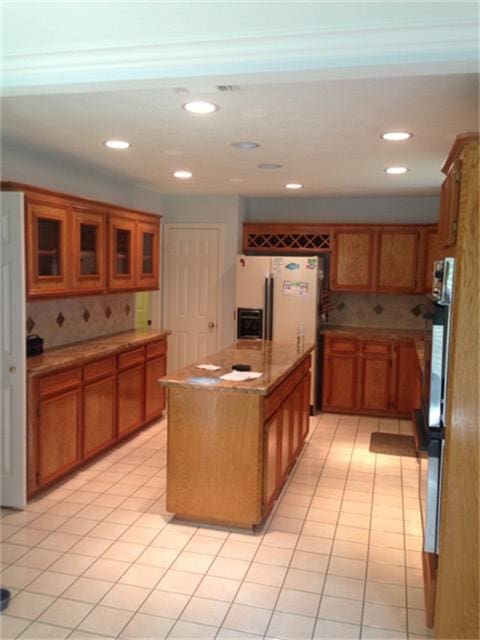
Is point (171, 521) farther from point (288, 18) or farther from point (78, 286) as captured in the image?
point (288, 18)

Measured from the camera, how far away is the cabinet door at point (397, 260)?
610 cm

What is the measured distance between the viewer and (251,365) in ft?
13.3

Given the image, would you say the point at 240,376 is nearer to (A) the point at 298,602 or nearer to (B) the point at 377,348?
(A) the point at 298,602

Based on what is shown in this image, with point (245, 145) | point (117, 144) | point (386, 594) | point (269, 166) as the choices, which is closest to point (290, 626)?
point (386, 594)

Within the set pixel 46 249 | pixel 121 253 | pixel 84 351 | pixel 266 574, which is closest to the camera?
pixel 266 574

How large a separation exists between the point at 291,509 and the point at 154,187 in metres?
3.76

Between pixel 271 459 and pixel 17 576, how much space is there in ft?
5.20

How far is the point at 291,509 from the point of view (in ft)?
12.6

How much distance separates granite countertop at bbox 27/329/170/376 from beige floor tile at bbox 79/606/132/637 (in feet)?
5.21

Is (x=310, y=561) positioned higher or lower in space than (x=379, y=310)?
lower

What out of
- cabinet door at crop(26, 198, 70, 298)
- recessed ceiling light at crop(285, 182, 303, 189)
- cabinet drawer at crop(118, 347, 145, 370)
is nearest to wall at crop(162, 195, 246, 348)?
recessed ceiling light at crop(285, 182, 303, 189)

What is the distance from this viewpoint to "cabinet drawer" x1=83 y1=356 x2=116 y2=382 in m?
4.33

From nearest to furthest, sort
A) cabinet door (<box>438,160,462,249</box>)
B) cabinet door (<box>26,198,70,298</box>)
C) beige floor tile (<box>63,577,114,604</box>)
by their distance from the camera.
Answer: cabinet door (<box>438,160,462,249</box>), beige floor tile (<box>63,577,114,604</box>), cabinet door (<box>26,198,70,298</box>)

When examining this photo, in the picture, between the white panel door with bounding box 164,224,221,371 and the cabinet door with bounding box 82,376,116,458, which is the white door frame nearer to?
the white panel door with bounding box 164,224,221,371
